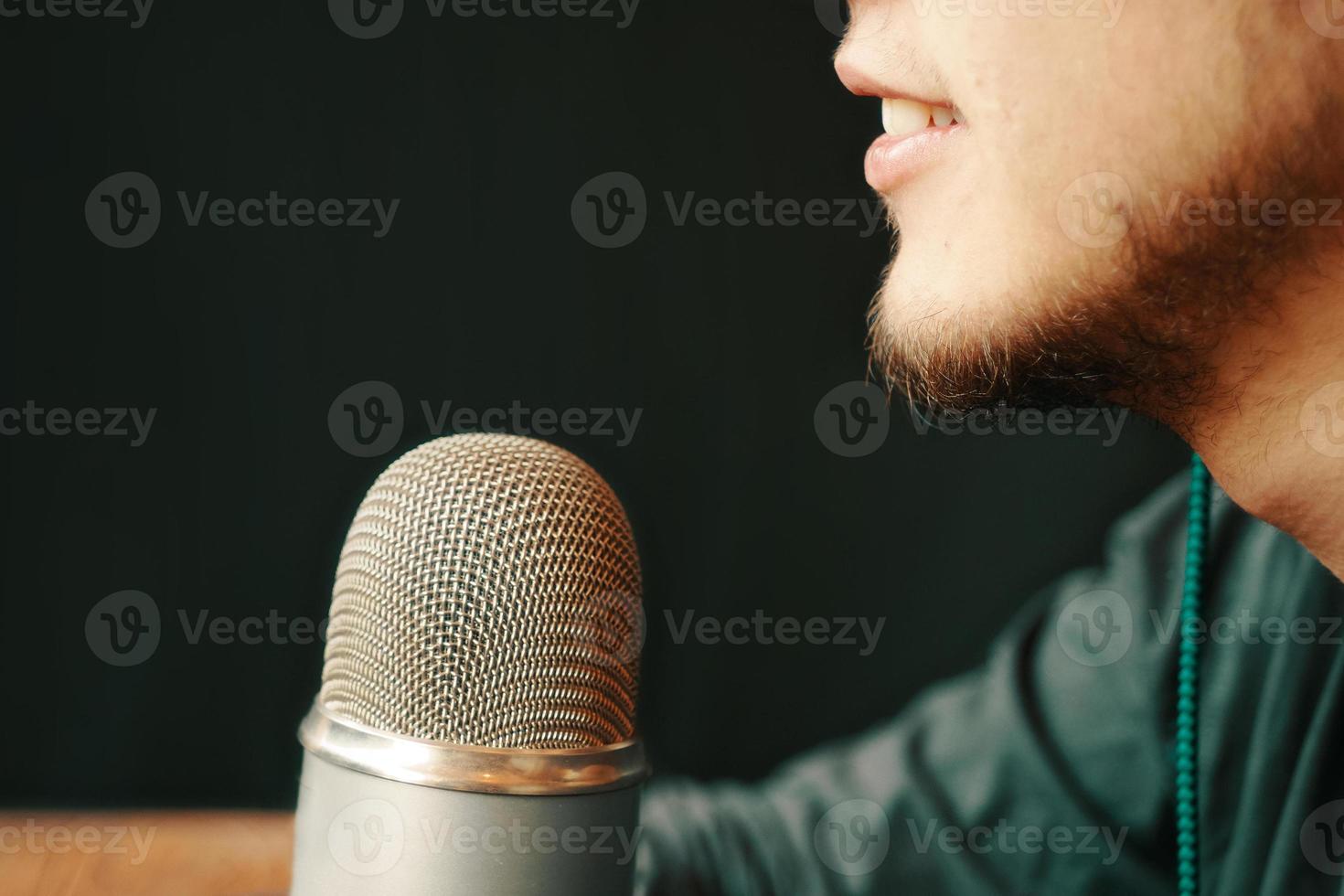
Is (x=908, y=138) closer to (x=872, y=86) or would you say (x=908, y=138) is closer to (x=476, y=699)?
(x=872, y=86)

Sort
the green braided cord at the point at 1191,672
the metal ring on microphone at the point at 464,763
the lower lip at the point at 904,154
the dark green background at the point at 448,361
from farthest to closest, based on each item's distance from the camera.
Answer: the dark green background at the point at 448,361
the green braided cord at the point at 1191,672
the lower lip at the point at 904,154
the metal ring on microphone at the point at 464,763

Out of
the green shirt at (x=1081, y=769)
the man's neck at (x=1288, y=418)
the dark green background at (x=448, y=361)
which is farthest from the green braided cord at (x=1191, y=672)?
the dark green background at (x=448, y=361)

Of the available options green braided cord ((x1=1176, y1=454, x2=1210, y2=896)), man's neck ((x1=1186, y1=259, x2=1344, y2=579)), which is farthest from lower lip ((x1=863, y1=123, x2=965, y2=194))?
green braided cord ((x1=1176, y1=454, x2=1210, y2=896))

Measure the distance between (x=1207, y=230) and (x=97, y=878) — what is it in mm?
957

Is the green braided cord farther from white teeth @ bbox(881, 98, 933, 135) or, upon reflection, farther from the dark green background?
the dark green background

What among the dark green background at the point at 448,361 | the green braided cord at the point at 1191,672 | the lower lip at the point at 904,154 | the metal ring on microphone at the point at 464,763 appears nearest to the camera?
the metal ring on microphone at the point at 464,763

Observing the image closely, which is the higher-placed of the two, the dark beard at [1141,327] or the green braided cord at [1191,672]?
the dark beard at [1141,327]

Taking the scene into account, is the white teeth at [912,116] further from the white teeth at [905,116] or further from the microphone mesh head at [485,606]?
the microphone mesh head at [485,606]

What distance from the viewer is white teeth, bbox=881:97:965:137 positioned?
0.83 metres

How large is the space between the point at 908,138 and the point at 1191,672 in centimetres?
51

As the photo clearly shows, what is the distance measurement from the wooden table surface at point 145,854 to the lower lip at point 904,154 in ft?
2.30

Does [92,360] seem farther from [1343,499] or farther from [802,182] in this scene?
[1343,499]

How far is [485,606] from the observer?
663 mm

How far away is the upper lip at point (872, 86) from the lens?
2.67 feet
